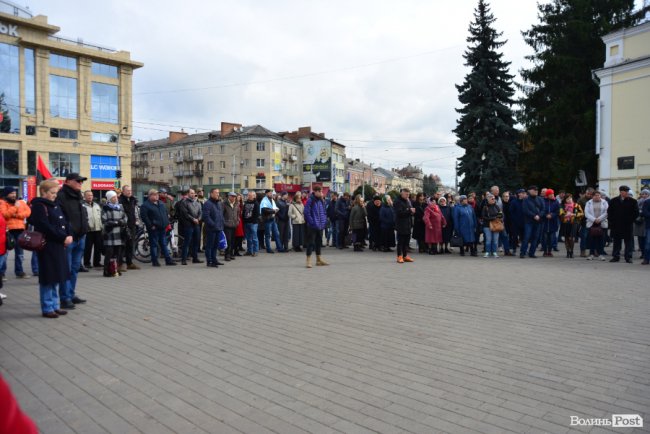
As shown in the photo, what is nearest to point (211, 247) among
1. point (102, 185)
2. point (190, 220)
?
point (190, 220)

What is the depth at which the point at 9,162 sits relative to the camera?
2048 inches

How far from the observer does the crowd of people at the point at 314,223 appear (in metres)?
10.6

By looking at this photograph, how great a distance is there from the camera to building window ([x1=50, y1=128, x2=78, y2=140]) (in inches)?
2181

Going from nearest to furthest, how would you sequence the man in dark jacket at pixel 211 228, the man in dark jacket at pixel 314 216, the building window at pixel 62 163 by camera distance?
1. the man in dark jacket at pixel 314 216
2. the man in dark jacket at pixel 211 228
3. the building window at pixel 62 163

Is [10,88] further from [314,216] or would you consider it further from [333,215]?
[314,216]

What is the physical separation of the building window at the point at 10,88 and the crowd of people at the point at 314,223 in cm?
4736

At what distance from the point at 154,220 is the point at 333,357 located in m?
8.95

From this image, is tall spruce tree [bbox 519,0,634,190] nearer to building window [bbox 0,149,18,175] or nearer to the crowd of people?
the crowd of people

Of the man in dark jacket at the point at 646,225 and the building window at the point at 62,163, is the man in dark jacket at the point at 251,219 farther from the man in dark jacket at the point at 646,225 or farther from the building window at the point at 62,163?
the building window at the point at 62,163

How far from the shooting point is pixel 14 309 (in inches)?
296

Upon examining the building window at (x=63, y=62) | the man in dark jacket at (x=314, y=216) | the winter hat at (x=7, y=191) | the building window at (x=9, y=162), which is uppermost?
the building window at (x=63, y=62)

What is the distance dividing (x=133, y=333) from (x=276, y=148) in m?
83.7

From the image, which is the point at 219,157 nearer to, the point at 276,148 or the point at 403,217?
the point at 276,148

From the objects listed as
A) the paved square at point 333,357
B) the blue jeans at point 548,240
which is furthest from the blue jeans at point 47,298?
the blue jeans at point 548,240
